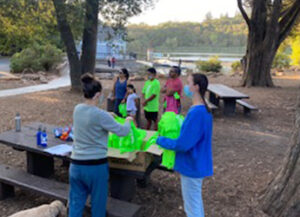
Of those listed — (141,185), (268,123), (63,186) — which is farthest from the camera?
(268,123)

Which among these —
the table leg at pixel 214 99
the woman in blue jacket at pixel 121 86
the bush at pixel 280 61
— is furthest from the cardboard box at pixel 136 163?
the bush at pixel 280 61

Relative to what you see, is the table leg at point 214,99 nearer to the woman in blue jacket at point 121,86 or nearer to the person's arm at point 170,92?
the person's arm at point 170,92

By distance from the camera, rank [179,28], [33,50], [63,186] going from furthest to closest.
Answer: [179,28] → [33,50] → [63,186]

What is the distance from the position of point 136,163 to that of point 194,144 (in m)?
0.93

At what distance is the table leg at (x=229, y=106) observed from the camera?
8758mm

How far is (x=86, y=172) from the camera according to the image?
104 inches

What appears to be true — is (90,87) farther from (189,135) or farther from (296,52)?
(296,52)

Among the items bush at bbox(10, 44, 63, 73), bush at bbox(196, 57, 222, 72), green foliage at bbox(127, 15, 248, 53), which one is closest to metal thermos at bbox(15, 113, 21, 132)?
bush at bbox(10, 44, 63, 73)

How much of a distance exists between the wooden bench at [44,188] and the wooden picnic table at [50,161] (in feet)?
1.03

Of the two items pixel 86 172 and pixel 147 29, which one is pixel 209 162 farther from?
pixel 147 29

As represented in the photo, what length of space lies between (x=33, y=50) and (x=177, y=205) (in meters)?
18.8

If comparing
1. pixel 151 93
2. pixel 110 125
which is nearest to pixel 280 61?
pixel 151 93

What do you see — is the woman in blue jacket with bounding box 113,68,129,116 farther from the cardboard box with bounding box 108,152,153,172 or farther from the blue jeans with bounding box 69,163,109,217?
the blue jeans with bounding box 69,163,109,217

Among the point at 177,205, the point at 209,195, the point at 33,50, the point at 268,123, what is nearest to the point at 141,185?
the point at 177,205
